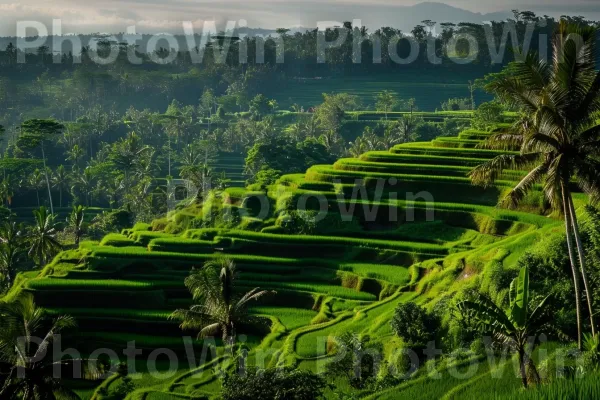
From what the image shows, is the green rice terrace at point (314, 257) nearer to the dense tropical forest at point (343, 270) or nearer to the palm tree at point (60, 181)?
the dense tropical forest at point (343, 270)

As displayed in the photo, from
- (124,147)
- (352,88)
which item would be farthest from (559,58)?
(352,88)

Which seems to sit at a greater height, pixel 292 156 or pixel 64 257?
pixel 292 156

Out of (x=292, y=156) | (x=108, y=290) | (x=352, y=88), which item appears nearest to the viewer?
(x=108, y=290)

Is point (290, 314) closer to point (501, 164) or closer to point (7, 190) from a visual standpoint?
point (501, 164)

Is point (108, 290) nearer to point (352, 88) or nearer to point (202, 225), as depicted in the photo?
point (202, 225)

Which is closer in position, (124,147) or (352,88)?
(124,147)

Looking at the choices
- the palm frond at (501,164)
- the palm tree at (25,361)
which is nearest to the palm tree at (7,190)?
the palm tree at (25,361)

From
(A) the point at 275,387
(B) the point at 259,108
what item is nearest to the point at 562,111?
(A) the point at 275,387

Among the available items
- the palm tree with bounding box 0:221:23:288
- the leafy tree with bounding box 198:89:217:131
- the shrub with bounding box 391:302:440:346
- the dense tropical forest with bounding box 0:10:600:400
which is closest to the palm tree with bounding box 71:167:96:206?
the dense tropical forest with bounding box 0:10:600:400
